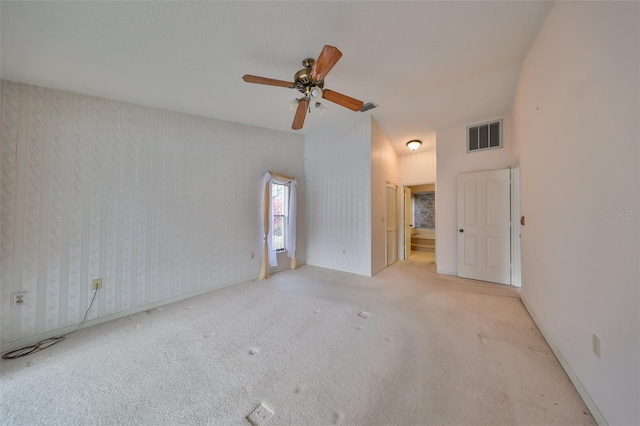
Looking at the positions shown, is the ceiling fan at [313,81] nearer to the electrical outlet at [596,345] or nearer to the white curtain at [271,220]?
the white curtain at [271,220]

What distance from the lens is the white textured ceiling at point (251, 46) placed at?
160 cm

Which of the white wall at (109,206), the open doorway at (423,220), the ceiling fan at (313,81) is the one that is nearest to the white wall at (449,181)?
the open doorway at (423,220)

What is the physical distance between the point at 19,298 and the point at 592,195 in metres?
4.61

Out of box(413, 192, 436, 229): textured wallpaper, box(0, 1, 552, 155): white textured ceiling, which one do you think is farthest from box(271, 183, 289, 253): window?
box(413, 192, 436, 229): textured wallpaper

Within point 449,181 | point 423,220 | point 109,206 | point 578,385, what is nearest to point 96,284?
point 109,206

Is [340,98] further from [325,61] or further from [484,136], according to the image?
[484,136]

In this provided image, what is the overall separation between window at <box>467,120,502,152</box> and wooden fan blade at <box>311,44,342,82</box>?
3270 mm

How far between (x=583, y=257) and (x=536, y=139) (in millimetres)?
1409

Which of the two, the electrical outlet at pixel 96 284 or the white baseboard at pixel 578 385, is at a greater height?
the electrical outlet at pixel 96 284

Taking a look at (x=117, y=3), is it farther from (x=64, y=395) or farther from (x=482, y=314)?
(x=482, y=314)

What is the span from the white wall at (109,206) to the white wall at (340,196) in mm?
1483

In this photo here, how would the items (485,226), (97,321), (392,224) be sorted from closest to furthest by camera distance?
(97,321), (485,226), (392,224)

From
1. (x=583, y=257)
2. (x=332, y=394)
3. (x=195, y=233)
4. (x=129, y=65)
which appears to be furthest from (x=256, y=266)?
(x=583, y=257)

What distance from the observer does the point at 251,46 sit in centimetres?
196
